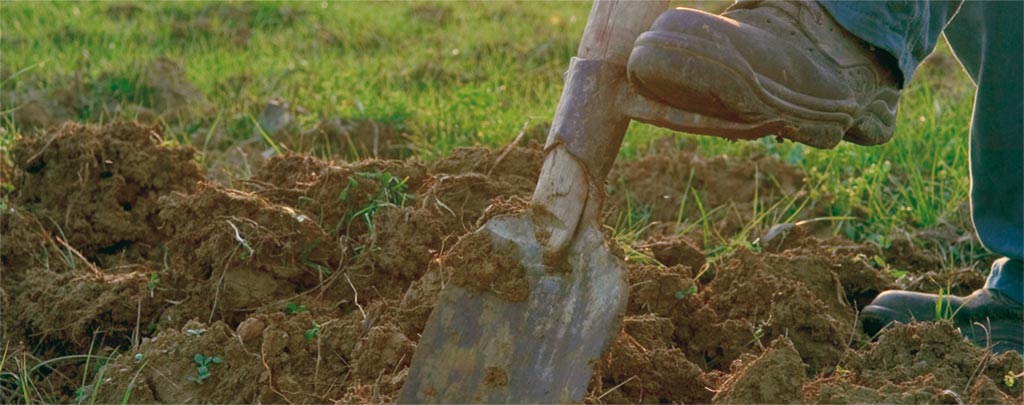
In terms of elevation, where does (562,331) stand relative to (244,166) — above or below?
above

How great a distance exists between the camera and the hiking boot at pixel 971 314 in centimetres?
257

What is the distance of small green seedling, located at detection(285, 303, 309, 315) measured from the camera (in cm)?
250

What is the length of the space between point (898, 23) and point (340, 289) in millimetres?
1317

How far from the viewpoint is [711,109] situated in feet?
6.67

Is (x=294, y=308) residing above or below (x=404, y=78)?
above

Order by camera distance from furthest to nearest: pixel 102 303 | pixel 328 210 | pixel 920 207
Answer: pixel 920 207 → pixel 328 210 → pixel 102 303

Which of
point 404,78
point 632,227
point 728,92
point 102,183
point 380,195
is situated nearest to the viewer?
point 728,92

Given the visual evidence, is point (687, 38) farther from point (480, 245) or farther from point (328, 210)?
point (328, 210)

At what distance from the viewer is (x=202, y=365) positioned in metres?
2.29


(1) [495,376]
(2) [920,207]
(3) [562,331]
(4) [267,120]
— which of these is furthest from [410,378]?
(4) [267,120]

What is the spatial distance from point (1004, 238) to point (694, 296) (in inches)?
29.1

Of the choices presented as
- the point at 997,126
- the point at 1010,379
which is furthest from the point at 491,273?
the point at 997,126

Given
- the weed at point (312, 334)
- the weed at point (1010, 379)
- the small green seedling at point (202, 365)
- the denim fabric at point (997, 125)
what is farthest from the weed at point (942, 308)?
the small green seedling at point (202, 365)

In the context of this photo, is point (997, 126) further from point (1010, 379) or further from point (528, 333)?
point (528, 333)
